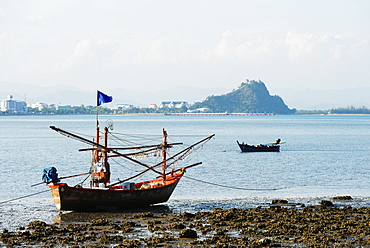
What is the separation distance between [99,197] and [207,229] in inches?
311

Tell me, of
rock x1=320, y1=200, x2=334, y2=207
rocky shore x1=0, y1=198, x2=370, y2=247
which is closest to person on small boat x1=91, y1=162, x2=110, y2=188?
rocky shore x1=0, y1=198, x2=370, y2=247

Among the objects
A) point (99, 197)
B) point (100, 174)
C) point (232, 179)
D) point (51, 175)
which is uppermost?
point (51, 175)

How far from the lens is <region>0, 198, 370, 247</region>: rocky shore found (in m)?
23.8

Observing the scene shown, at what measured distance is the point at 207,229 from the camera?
26047mm

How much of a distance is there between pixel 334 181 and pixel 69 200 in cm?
2402

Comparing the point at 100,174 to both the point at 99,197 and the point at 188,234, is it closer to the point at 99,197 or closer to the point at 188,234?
the point at 99,197

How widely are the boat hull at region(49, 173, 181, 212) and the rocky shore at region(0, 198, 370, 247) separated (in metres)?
0.71

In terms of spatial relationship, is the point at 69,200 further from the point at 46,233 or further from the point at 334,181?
the point at 334,181

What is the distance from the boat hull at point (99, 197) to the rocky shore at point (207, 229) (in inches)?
27.9

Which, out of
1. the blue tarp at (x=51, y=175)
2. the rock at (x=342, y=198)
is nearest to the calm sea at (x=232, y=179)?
the rock at (x=342, y=198)

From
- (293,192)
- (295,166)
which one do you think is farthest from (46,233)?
(295,166)

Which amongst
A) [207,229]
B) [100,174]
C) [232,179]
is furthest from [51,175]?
[232,179]

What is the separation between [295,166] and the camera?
195 feet

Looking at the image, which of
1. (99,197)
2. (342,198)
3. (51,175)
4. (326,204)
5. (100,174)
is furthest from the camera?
(342,198)
